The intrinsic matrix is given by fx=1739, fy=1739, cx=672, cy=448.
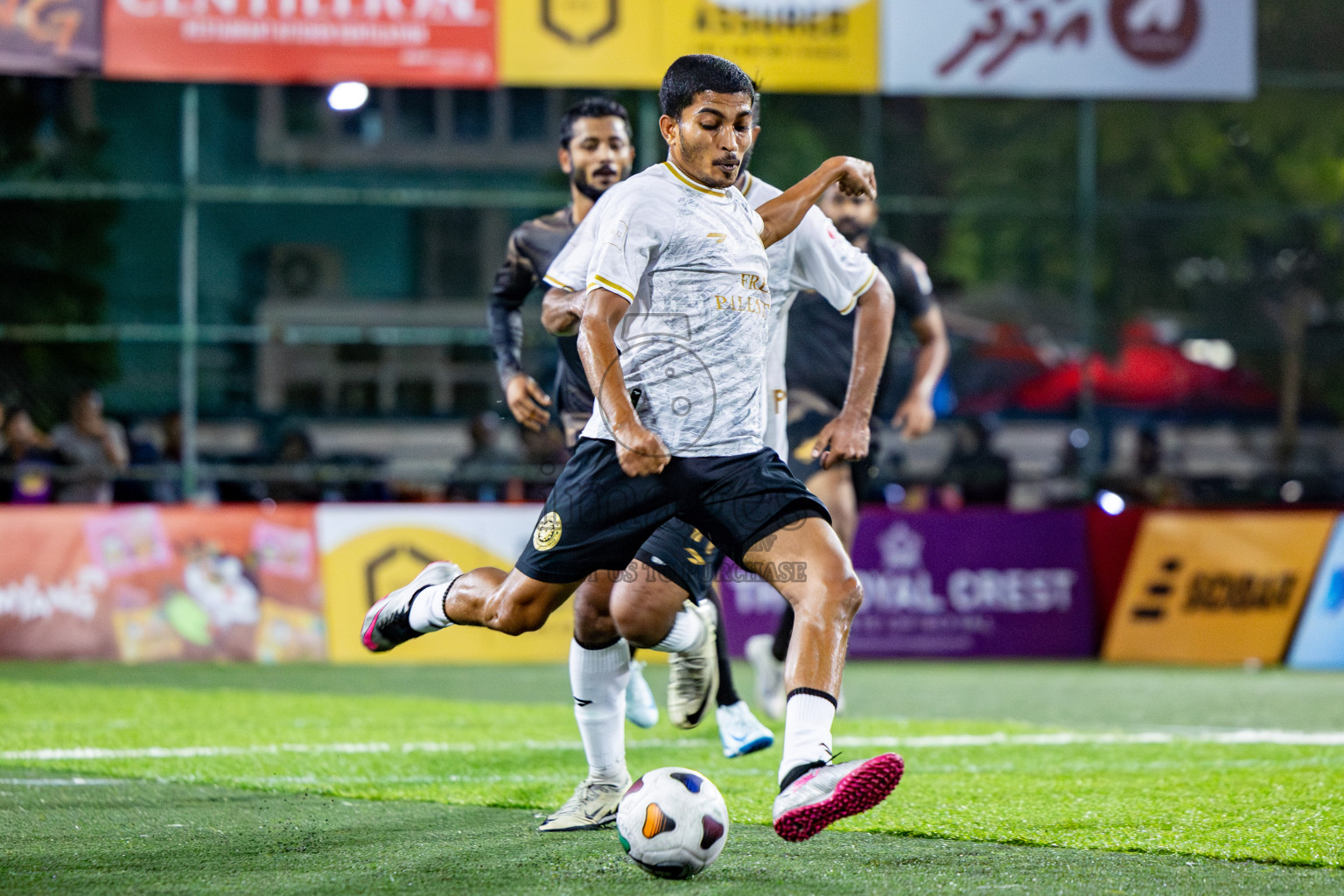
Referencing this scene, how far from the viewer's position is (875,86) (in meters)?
13.4

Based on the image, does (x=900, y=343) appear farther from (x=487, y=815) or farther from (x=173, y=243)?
(x=487, y=815)

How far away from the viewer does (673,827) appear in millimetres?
4090

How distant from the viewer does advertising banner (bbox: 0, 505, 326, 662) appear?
1145 cm

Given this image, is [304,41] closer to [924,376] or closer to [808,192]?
[924,376]

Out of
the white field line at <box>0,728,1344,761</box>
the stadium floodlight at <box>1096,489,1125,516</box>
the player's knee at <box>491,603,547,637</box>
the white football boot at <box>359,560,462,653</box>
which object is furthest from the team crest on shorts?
the stadium floodlight at <box>1096,489,1125,516</box>

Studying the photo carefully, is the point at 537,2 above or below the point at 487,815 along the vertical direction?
above

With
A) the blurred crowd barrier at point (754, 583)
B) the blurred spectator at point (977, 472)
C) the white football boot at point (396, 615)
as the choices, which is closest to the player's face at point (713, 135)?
the white football boot at point (396, 615)

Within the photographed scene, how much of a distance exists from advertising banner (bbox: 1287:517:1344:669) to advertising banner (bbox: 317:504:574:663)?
16.6ft

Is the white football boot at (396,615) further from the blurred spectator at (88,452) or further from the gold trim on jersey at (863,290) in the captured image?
the blurred spectator at (88,452)

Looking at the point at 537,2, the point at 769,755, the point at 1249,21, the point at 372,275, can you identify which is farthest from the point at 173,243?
the point at 769,755

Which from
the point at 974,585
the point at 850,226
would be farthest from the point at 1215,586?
the point at 850,226

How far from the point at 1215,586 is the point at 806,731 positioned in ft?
28.3

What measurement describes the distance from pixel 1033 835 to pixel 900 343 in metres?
10.00

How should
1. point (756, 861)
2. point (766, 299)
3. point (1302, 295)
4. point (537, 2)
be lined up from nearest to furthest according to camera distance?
point (756, 861)
point (766, 299)
point (537, 2)
point (1302, 295)
